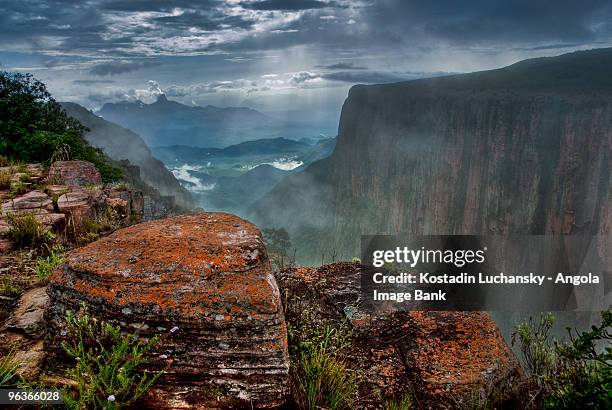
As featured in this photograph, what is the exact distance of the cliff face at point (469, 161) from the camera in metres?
93.2

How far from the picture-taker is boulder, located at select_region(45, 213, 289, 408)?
359 cm

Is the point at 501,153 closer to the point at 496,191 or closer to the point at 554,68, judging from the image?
the point at 496,191

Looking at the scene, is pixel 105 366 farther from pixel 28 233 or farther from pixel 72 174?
pixel 72 174

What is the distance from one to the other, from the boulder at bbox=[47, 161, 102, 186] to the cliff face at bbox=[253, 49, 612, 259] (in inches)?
3855

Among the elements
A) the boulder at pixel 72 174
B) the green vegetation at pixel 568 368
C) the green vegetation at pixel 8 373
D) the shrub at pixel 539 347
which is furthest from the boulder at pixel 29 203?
the green vegetation at pixel 568 368

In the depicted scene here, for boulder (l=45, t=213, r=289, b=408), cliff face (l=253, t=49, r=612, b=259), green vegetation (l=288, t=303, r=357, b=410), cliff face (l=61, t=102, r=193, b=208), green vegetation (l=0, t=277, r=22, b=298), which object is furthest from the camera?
cliff face (l=61, t=102, r=193, b=208)

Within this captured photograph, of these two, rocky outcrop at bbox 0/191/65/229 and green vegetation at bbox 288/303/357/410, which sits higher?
rocky outcrop at bbox 0/191/65/229

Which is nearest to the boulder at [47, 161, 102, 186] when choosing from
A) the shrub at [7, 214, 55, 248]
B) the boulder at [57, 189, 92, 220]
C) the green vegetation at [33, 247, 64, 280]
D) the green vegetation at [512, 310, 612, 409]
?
the boulder at [57, 189, 92, 220]

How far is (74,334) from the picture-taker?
149 inches

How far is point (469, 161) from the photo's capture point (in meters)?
119

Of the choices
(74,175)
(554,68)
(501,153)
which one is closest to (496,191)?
(501,153)

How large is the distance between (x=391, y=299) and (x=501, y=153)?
378 ft

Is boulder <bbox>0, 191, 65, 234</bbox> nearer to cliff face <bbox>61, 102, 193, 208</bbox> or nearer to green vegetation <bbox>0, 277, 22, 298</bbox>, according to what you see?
green vegetation <bbox>0, 277, 22, 298</bbox>

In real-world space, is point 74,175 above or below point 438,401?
above
